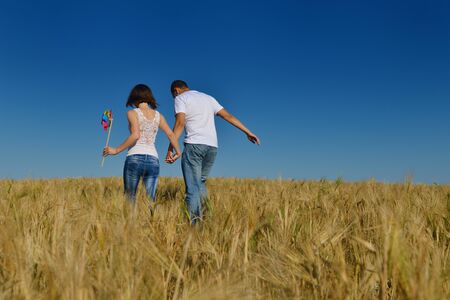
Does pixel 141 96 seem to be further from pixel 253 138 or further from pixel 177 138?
pixel 253 138

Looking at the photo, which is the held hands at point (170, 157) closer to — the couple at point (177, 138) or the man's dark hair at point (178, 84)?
the couple at point (177, 138)

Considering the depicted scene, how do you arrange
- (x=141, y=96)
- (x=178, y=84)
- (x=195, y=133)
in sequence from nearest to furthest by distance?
1. (x=195, y=133)
2. (x=141, y=96)
3. (x=178, y=84)

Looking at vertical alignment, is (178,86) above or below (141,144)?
above

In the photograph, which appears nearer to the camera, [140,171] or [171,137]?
[140,171]

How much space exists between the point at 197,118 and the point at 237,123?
603mm

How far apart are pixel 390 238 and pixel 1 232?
1.57m

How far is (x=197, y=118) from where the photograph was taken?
15.4ft

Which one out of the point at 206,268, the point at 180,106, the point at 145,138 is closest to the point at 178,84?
the point at 180,106

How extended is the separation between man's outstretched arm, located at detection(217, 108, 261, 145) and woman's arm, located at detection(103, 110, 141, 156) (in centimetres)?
104

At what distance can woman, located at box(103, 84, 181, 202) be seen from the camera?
4645 millimetres

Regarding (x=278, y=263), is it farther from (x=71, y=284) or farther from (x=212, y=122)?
(x=212, y=122)

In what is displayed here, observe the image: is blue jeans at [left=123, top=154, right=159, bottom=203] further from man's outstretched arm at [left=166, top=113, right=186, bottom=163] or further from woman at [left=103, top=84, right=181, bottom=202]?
man's outstretched arm at [left=166, top=113, right=186, bottom=163]

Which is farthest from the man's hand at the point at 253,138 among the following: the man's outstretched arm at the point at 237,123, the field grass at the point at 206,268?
the field grass at the point at 206,268

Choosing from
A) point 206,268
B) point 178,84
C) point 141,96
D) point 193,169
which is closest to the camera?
point 206,268
